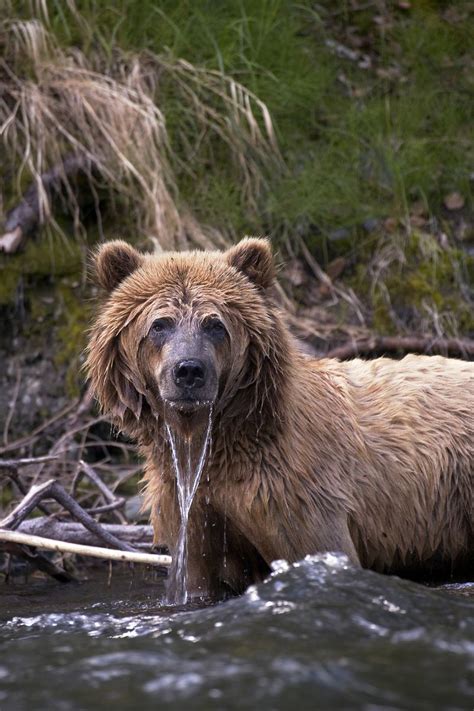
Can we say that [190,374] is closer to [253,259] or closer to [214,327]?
[214,327]

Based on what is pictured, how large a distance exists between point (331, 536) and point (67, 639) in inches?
54.2

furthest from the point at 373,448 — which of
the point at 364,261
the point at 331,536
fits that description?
the point at 364,261

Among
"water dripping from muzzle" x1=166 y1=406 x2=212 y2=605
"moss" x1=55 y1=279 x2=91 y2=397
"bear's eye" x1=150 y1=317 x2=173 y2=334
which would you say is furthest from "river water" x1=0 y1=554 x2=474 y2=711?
"moss" x1=55 y1=279 x2=91 y2=397

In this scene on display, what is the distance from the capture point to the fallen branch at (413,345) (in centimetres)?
855

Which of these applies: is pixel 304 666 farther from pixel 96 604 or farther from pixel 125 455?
pixel 125 455

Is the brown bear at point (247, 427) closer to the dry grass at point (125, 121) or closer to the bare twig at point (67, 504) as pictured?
the bare twig at point (67, 504)

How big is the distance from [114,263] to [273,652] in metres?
2.34

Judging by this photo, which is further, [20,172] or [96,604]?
[20,172]

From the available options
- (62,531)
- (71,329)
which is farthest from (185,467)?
(71,329)

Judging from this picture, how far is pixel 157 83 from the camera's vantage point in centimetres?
914

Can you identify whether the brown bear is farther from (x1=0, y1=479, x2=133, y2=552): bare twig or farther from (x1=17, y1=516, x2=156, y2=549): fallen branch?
(x1=17, y1=516, x2=156, y2=549): fallen branch

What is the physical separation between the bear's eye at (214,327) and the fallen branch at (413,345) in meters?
A: 3.28

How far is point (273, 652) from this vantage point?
3.79 m

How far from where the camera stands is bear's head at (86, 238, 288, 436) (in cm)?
520
